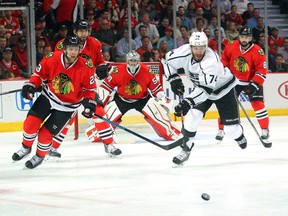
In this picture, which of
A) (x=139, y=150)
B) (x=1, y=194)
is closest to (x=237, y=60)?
(x=139, y=150)

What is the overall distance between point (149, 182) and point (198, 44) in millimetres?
1196

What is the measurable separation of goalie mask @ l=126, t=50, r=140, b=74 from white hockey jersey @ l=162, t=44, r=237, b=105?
6.14ft

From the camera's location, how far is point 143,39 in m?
12.2

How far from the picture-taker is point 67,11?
11742mm

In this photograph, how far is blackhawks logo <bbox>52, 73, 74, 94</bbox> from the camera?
7672 millimetres

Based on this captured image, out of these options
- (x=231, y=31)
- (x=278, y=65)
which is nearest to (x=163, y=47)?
(x=231, y=31)

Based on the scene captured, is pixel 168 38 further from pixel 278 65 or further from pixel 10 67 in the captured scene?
pixel 10 67

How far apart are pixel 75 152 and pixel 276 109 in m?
4.25

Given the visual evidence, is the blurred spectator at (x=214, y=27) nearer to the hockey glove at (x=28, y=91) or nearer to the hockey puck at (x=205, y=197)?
the hockey glove at (x=28, y=91)

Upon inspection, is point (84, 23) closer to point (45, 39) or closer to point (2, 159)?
point (2, 159)

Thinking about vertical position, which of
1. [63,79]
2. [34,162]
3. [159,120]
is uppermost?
[63,79]

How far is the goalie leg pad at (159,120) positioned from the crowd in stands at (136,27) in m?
1.85

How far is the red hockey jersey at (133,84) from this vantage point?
32.2ft

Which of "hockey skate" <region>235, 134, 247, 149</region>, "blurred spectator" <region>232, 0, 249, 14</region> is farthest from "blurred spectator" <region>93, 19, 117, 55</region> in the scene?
"hockey skate" <region>235, 134, 247, 149</region>
